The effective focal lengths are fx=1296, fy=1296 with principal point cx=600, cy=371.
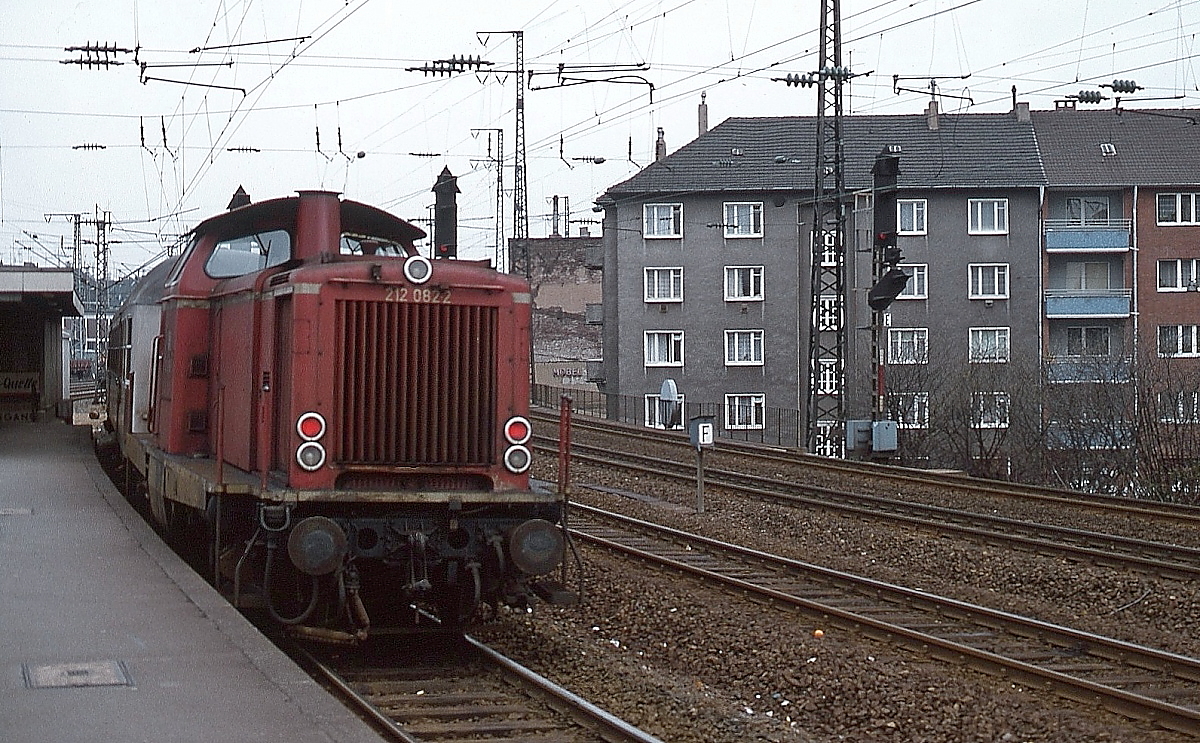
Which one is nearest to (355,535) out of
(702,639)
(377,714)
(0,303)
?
(377,714)

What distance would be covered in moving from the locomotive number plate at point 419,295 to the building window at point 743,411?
37.1 m

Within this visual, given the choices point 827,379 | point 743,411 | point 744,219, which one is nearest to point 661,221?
point 744,219

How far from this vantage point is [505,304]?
28.5 feet

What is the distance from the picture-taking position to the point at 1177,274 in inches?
1822

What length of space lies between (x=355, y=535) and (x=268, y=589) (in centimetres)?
74

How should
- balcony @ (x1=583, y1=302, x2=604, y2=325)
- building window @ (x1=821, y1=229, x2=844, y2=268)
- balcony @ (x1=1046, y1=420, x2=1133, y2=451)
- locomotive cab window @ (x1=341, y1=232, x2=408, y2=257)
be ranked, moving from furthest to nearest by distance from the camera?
balcony @ (x1=583, y1=302, x2=604, y2=325)
balcony @ (x1=1046, y1=420, x2=1133, y2=451)
building window @ (x1=821, y1=229, x2=844, y2=268)
locomotive cab window @ (x1=341, y1=232, x2=408, y2=257)

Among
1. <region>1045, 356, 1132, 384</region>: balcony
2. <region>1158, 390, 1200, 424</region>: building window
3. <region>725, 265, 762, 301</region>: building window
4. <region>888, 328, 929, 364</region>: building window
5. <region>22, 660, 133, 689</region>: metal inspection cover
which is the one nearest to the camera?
<region>22, 660, 133, 689</region>: metal inspection cover

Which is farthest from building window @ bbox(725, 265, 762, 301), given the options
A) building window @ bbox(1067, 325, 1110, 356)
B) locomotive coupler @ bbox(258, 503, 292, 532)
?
locomotive coupler @ bbox(258, 503, 292, 532)

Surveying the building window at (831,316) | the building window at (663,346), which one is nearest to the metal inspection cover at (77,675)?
the building window at (831,316)

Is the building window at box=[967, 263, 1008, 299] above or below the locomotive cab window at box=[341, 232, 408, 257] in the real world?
above

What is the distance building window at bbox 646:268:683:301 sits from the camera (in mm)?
45844

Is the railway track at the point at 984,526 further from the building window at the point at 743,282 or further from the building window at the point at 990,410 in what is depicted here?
the building window at the point at 743,282

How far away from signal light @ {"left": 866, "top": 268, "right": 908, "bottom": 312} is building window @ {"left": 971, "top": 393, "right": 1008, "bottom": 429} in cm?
1078

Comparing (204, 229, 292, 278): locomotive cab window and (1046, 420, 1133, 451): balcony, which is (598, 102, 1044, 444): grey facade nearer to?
(1046, 420, 1133, 451): balcony
